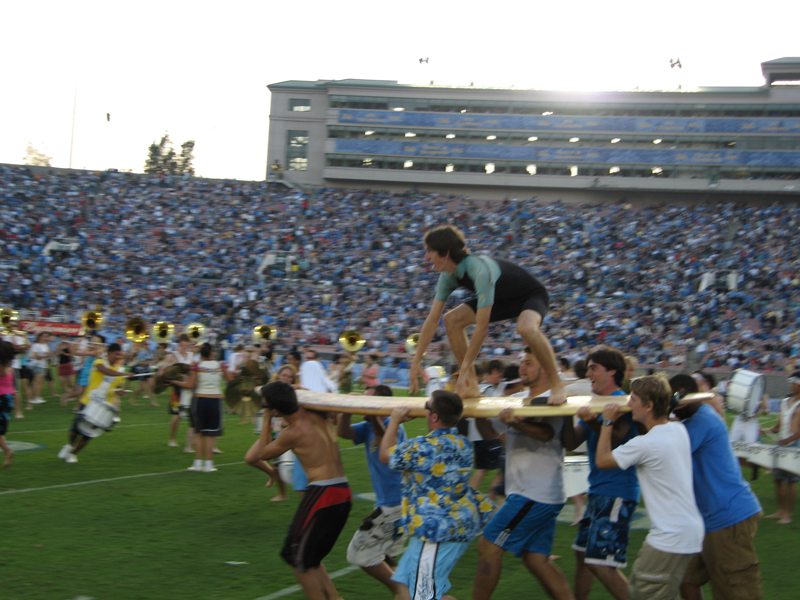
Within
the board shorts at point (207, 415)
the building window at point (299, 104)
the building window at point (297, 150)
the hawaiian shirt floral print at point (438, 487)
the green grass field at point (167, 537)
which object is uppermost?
the building window at point (299, 104)

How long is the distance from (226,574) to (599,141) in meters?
43.1

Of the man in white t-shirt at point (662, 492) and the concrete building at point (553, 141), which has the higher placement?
the concrete building at point (553, 141)

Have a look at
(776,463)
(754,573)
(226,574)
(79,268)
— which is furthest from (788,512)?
(79,268)

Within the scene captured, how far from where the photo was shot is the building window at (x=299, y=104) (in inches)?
1886

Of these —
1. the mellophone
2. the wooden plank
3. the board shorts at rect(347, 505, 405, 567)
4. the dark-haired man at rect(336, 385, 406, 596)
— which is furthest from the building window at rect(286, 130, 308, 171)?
the board shorts at rect(347, 505, 405, 567)

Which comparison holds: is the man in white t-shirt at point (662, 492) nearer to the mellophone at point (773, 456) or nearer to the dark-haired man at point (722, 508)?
the dark-haired man at point (722, 508)

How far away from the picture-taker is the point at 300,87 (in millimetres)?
47719

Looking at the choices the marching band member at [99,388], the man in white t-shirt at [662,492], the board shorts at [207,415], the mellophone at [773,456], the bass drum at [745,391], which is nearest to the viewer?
the man in white t-shirt at [662,492]

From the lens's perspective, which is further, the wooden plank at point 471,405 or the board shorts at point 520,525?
the board shorts at point 520,525

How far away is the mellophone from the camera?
7.74 metres

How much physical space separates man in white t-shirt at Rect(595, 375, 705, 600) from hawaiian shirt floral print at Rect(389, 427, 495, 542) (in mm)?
836

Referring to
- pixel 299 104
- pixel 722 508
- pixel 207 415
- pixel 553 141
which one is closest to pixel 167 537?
pixel 207 415

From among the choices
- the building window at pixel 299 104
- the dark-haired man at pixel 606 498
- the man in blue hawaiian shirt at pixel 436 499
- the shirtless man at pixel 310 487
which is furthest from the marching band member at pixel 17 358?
the building window at pixel 299 104

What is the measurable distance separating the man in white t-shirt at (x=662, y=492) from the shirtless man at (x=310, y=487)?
1.78 m
